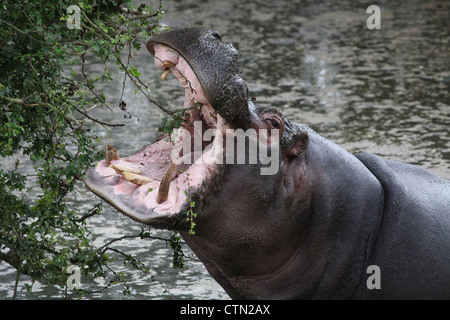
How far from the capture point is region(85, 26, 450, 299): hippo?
2742 mm

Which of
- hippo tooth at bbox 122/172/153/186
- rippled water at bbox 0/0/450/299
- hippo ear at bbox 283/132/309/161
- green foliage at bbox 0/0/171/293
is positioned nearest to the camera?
hippo tooth at bbox 122/172/153/186

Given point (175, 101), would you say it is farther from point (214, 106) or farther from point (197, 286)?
point (214, 106)

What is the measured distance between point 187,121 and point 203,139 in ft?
0.27

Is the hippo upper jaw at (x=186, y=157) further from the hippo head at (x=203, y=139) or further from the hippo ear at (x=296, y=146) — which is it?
the hippo ear at (x=296, y=146)

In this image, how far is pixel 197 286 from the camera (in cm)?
423

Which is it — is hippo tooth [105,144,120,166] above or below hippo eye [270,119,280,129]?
below

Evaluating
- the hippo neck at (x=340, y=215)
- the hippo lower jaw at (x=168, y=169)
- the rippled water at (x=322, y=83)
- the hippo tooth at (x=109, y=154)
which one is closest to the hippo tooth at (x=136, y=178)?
the hippo lower jaw at (x=168, y=169)

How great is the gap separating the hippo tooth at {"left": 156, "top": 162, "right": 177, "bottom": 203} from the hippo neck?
541mm

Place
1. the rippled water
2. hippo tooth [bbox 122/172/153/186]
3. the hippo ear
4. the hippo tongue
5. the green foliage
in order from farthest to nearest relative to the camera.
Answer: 1. the rippled water
2. the green foliage
3. the hippo ear
4. hippo tooth [bbox 122/172/153/186]
5. the hippo tongue

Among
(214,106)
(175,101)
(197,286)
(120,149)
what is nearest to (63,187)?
(197,286)

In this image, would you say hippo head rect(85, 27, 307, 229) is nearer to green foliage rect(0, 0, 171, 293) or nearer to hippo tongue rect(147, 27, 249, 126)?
hippo tongue rect(147, 27, 249, 126)

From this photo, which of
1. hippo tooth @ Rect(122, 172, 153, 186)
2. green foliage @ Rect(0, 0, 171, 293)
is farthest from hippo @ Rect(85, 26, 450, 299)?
green foliage @ Rect(0, 0, 171, 293)

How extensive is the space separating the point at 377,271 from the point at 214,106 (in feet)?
2.95
